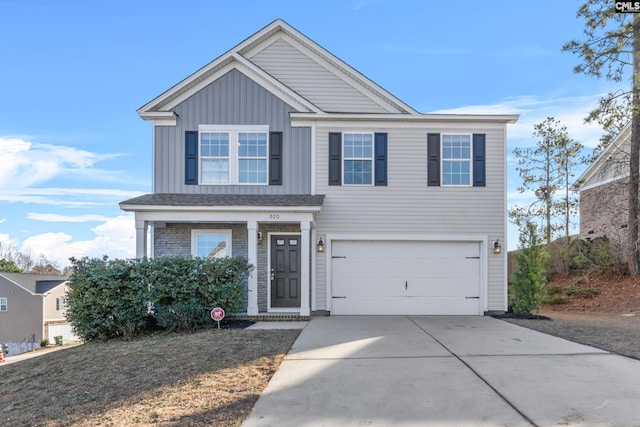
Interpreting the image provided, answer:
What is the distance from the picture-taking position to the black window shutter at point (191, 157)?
12039mm

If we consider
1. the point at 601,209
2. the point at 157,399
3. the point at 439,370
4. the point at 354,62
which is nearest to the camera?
the point at 157,399

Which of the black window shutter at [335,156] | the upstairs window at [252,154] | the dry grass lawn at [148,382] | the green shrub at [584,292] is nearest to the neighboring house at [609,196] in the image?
the green shrub at [584,292]

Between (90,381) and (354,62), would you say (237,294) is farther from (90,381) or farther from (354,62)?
(354,62)

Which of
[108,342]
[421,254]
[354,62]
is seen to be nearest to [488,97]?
[354,62]

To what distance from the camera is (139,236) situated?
1095 centimetres

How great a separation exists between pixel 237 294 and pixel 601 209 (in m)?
16.2

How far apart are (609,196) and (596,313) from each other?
272 inches

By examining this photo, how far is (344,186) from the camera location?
12070mm

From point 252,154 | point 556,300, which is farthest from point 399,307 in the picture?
point 556,300

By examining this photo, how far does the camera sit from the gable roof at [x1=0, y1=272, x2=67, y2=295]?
31895 millimetres

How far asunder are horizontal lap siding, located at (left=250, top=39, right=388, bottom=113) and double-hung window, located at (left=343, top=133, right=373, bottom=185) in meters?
0.90

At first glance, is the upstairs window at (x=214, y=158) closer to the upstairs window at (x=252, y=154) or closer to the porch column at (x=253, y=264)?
the upstairs window at (x=252, y=154)

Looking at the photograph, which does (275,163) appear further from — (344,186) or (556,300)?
(556,300)

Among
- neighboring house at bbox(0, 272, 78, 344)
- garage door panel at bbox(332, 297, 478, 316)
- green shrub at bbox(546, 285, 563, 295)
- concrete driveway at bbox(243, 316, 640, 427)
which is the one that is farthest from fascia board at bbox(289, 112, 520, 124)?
neighboring house at bbox(0, 272, 78, 344)
